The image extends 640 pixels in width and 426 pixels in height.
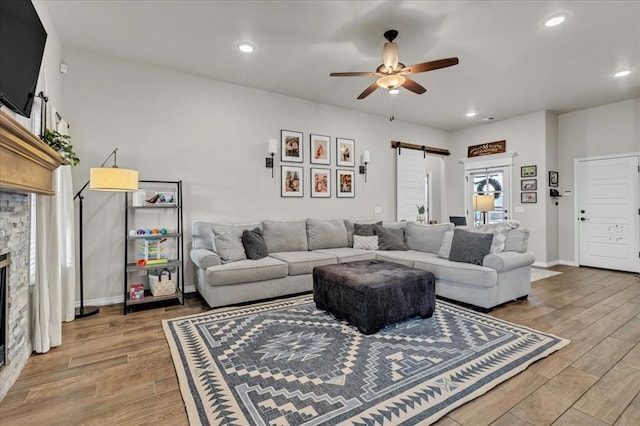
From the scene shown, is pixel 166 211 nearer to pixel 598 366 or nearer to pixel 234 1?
pixel 234 1

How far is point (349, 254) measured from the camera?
14.0 ft

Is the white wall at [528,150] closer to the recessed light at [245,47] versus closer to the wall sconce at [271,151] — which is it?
the wall sconce at [271,151]

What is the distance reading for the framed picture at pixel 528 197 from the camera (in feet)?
19.0

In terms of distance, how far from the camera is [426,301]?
9.85ft

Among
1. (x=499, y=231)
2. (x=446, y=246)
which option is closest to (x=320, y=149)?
(x=446, y=246)

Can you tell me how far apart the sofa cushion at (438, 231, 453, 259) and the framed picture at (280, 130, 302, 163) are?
7.99ft

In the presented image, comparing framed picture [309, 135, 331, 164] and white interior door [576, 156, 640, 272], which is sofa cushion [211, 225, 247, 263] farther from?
white interior door [576, 156, 640, 272]

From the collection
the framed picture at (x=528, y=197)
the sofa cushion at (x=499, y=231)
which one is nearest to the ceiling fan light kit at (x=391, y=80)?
the sofa cushion at (x=499, y=231)

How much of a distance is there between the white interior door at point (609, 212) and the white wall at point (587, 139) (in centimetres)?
13

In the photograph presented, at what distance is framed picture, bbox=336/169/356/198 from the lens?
5.44m

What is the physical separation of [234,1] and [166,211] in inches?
98.2

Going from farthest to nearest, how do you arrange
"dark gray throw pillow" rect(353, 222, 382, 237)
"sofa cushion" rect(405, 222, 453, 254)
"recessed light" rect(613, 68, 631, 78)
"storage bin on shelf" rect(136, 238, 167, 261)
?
"dark gray throw pillow" rect(353, 222, 382, 237) → "sofa cushion" rect(405, 222, 453, 254) → "recessed light" rect(613, 68, 631, 78) → "storage bin on shelf" rect(136, 238, 167, 261)

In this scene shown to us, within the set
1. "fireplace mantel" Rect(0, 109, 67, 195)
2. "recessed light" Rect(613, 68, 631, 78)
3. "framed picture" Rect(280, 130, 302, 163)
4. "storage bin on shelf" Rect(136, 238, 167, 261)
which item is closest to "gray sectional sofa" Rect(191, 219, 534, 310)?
"storage bin on shelf" Rect(136, 238, 167, 261)

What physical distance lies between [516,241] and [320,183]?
2877 millimetres
